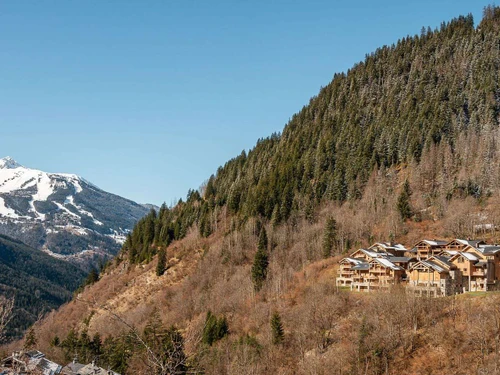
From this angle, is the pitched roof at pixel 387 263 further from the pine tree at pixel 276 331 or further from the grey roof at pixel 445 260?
the pine tree at pixel 276 331

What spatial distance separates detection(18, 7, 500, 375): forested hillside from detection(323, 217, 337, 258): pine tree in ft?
0.72

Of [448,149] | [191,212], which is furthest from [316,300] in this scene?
[191,212]

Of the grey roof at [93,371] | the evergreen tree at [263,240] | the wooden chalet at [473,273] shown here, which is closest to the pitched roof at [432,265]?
the wooden chalet at [473,273]

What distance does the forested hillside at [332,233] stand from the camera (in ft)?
180

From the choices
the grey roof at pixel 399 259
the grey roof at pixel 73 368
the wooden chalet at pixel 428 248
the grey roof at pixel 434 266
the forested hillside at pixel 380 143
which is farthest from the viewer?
the forested hillside at pixel 380 143

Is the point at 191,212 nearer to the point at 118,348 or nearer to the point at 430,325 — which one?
Answer: the point at 118,348

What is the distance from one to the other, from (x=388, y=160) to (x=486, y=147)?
22203 millimetres

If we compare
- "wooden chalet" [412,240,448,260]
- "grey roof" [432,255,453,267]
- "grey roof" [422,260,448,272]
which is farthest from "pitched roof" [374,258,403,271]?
"grey roof" [432,255,453,267]

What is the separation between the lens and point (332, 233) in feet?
291

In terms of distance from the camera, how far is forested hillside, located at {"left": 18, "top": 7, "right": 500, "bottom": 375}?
180 feet

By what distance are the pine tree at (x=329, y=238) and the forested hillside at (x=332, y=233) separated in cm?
22

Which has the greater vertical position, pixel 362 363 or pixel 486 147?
pixel 486 147

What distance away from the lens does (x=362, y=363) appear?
170 ft

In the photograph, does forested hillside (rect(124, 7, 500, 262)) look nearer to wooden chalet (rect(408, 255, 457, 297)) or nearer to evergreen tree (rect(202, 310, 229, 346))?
wooden chalet (rect(408, 255, 457, 297))
